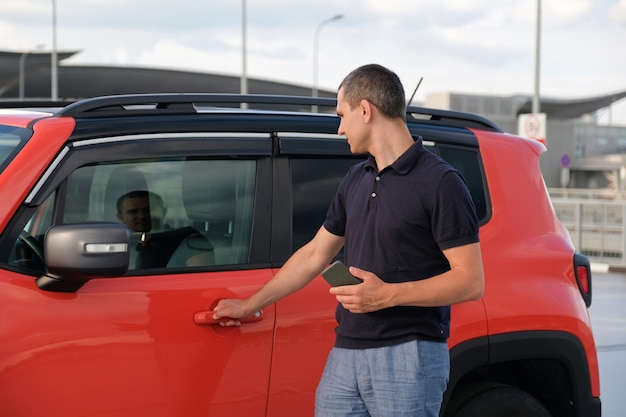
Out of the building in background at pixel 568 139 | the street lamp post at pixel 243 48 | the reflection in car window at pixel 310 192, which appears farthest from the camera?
the building in background at pixel 568 139

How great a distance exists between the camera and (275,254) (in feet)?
11.5

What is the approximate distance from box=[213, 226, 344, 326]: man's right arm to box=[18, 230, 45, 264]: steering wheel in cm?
56

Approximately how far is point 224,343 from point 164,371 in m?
0.22

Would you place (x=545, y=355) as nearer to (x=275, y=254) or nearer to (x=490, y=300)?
(x=490, y=300)

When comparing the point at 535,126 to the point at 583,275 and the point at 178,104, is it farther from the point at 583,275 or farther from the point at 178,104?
the point at 178,104

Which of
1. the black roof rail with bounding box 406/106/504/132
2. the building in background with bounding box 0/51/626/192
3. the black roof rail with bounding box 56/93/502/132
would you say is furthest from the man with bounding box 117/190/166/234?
the building in background with bounding box 0/51/626/192

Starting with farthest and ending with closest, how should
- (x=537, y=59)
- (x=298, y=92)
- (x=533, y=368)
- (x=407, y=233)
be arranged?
(x=298, y=92) < (x=537, y=59) < (x=533, y=368) < (x=407, y=233)

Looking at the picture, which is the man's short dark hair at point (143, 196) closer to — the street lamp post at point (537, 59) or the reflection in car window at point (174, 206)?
the reflection in car window at point (174, 206)

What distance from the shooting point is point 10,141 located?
3260mm

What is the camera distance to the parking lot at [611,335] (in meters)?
7.45

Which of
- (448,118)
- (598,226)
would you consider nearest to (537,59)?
(598,226)

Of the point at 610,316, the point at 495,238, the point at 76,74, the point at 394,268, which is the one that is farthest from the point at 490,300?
the point at 76,74

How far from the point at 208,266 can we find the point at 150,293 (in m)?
0.26

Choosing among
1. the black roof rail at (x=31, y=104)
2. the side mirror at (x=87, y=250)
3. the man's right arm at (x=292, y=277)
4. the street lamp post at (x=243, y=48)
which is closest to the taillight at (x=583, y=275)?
the man's right arm at (x=292, y=277)
